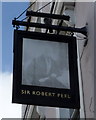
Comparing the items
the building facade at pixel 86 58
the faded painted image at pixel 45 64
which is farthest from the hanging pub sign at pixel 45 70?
the building facade at pixel 86 58

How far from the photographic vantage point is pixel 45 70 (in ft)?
19.4

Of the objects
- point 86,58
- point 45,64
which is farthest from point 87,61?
point 45,64

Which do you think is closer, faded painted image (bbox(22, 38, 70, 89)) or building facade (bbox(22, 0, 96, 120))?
faded painted image (bbox(22, 38, 70, 89))

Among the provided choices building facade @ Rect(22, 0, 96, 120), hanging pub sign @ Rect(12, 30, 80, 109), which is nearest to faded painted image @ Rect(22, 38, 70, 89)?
hanging pub sign @ Rect(12, 30, 80, 109)

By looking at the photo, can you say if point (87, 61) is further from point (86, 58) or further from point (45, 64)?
point (45, 64)

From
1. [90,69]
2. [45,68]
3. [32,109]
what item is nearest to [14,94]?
[45,68]

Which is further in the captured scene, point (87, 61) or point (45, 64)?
point (87, 61)

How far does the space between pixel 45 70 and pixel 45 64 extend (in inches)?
3.7

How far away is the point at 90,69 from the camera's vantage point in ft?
20.8

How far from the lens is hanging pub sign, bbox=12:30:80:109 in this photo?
18.3ft

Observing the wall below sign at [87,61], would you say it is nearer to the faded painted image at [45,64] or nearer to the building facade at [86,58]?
the building facade at [86,58]

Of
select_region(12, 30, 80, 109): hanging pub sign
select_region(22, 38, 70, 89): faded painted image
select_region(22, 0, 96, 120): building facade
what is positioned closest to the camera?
select_region(12, 30, 80, 109): hanging pub sign

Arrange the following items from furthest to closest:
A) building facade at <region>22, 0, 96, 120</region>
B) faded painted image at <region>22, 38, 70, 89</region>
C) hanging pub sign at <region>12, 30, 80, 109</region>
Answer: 1. building facade at <region>22, 0, 96, 120</region>
2. faded painted image at <region>22, 38, 70, 89</region>
3. hanging pub sign at <region>12, 30, 80, 109</region>

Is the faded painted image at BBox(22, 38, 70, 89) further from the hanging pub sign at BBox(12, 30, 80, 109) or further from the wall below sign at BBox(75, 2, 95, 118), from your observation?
the wall below sign at BBox(75, 2, 95, 118)
